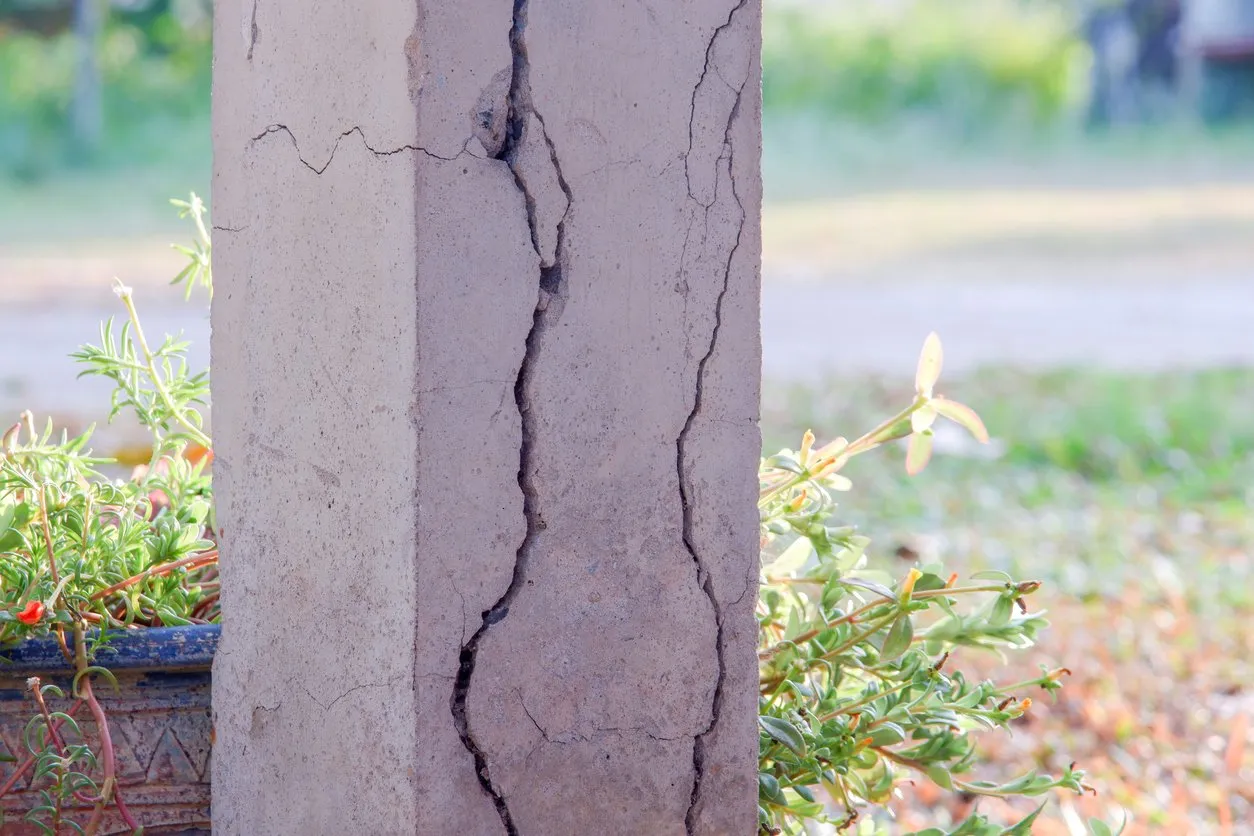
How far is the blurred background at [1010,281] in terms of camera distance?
143 inches

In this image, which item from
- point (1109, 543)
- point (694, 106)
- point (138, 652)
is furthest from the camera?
point (1109, 543)

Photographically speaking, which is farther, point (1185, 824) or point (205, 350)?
point (205, 350)

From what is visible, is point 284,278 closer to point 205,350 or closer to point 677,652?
point 677,652

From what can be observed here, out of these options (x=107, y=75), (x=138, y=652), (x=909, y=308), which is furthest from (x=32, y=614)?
(x=107, y=75)

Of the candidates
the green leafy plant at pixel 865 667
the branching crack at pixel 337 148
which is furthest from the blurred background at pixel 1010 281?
the branching crack at pixel 337 148

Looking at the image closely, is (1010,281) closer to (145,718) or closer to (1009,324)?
(1009,324)

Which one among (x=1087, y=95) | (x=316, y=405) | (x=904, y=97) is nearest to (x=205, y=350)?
(x=316, y=405)

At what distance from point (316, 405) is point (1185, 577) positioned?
3468 millimetres

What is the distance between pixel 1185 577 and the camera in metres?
4.27

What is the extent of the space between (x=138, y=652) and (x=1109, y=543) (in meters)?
3.65

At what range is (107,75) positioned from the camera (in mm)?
18312

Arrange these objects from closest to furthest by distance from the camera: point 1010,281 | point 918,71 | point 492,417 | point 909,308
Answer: point 492,417 → point 909,308 → point 1010,281 → point 918,71

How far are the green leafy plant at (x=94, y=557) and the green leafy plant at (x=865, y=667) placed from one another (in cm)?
70

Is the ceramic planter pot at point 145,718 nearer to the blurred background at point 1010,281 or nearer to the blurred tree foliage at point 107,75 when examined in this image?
the blurred background at point 1010,281
